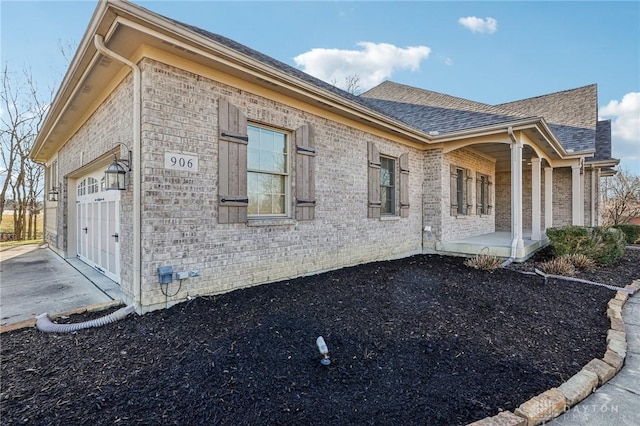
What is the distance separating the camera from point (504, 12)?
281 inches

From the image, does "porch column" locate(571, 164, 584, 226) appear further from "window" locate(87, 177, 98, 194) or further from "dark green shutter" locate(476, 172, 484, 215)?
"window" locate(87, 177, 98, 194)

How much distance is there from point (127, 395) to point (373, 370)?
1.87 m

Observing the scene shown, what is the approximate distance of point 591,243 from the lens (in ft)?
22.4

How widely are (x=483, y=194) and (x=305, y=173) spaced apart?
8507mm

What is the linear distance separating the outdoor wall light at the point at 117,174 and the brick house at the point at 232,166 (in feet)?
0.08

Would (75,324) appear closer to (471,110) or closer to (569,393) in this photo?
(569,393)

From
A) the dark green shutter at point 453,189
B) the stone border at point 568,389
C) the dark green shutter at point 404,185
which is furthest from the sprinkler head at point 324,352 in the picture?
the dark green shutter at point 453,189

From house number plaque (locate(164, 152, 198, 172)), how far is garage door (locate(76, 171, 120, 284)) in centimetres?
160

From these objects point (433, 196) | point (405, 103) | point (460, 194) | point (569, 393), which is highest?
point (405, 103)

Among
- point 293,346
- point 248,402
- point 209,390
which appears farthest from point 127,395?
point 293,346

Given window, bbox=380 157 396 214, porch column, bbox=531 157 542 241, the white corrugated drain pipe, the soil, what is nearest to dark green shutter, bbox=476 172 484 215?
porch column, bbox=531 157 542 241

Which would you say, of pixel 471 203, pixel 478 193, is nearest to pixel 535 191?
pixel 471 203

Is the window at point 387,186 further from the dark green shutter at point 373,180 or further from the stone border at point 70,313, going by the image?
the stone border at point 70,313

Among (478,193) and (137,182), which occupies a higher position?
(478,193)
